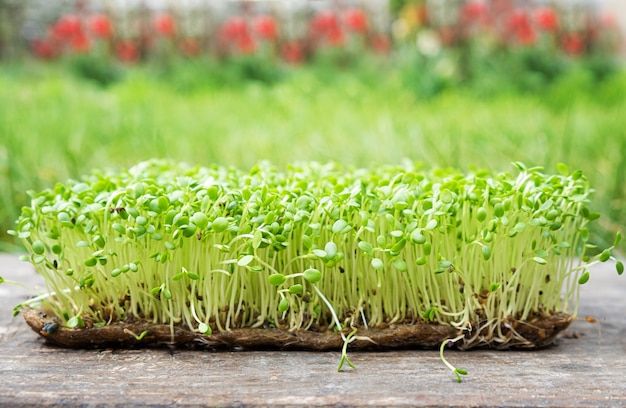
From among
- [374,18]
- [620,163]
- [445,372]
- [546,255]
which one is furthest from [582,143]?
[374,18]

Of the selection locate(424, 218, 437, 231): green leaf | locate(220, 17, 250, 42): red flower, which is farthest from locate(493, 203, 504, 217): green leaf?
locate(220, 17, 250, 42): red flower

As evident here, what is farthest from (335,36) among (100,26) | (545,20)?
(100,26)

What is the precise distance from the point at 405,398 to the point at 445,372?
0.37 feet

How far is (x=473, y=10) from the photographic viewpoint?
482cm

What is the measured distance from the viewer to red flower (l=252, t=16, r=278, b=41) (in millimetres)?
5590

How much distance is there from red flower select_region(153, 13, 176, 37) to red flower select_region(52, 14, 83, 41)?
672 millimetres

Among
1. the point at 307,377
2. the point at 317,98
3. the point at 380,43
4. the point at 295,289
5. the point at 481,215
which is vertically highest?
the point at 380,43

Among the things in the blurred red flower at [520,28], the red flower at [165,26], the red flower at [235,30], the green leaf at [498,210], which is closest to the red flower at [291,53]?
the red flower at [235,30]

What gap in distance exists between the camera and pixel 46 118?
2.77 m

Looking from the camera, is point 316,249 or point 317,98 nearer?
point 316,249

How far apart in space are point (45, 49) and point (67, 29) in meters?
0.48

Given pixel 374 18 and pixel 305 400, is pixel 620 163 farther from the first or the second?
pixel 374 18

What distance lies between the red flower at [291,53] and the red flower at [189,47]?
2.67ft

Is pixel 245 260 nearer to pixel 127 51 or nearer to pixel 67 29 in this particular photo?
pixel 67 29
